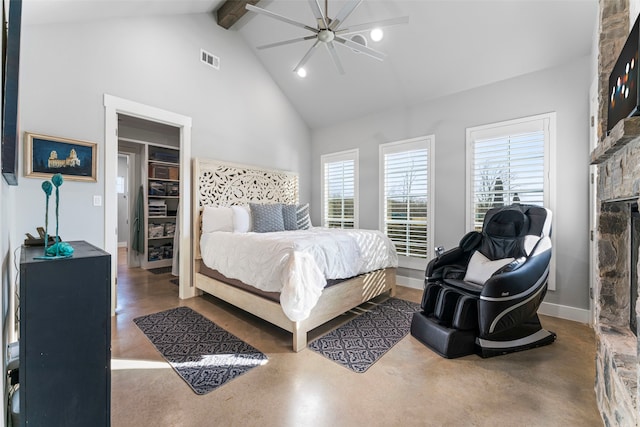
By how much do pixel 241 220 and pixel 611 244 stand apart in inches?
135

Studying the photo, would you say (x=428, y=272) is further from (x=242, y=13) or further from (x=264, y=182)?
(x=242, y=13)

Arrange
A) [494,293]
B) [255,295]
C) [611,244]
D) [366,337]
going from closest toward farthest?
1. [611,244]
2. [494,293]
3. [366,337]
4. [255,295]

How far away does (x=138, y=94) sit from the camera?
3.18 metres

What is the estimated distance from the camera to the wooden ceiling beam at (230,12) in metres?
3.59

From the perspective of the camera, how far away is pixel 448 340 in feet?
7.18

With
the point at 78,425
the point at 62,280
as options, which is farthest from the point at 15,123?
the point at 78,425

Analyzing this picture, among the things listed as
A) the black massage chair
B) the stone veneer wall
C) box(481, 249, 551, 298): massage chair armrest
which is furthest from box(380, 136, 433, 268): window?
the stone veneer wall

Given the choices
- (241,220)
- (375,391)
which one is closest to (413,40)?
(241,220)

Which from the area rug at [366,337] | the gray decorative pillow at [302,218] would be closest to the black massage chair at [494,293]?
the area rug at [366,337]

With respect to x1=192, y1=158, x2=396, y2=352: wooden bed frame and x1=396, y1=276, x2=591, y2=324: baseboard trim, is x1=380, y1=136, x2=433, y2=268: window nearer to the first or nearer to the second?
x1=192, y1=158, x2=396, y2=352: wooden bed frame

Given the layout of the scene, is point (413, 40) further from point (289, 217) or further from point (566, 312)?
point (566, 312)

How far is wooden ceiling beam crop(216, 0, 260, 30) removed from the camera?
359cm

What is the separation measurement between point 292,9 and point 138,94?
2178 millimetres

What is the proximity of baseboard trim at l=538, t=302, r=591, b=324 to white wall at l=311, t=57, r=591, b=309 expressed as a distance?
42mm
